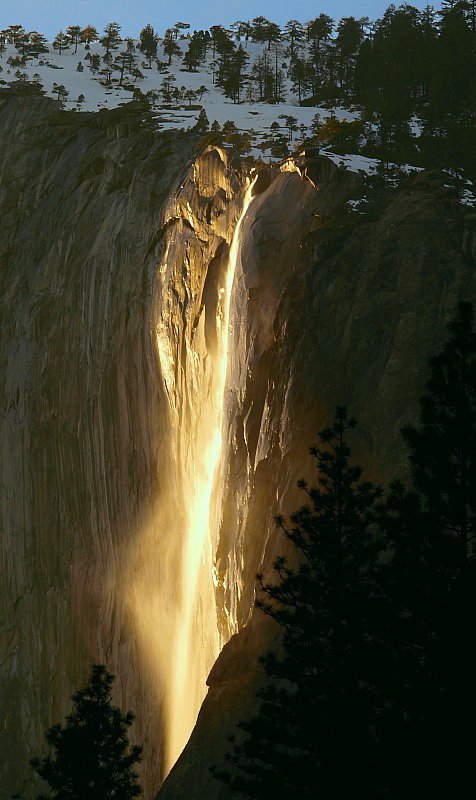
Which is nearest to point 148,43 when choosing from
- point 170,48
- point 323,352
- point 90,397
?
point 170,48

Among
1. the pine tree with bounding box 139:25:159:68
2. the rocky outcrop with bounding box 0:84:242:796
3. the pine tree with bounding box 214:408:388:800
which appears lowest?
the pine tree with bounding box 214:408:388:800

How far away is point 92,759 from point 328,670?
6681mm

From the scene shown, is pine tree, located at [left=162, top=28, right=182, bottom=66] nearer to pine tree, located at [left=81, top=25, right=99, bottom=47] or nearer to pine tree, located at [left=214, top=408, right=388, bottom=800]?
pine tree, located at [left=81, top=25, right=99, bottom=47]

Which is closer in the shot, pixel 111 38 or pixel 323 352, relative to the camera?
pixel 323 352

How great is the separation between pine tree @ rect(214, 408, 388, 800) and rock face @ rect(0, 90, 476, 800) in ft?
7.66

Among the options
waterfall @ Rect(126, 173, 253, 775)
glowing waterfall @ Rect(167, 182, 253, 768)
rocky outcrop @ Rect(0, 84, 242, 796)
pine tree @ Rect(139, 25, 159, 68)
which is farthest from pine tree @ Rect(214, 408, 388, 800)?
pine tree @ Rect(139, 25, 159, 68)

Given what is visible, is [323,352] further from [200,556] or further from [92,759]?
[200,556]

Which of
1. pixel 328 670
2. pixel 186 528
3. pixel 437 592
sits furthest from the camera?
pixel 186 528

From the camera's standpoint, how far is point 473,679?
12.4 metres

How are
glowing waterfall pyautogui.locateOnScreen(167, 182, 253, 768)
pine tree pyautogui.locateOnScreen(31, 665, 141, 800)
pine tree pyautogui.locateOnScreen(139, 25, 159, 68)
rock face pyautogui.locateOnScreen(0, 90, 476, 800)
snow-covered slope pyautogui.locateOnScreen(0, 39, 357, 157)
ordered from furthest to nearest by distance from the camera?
pine tree pyautogui.locateOnScreen(139, 25, 159, 68) → snow-covered slope pyautogui.locateOnScreen(0, 39, 357, 157) → glowing waterfall pyautogui.locateOnScreen(167, 182, 253, 768) → rock face pyautogui.locateOnScreen(0, 90, 476, 800) → pine tree pyautogui.locateOnScreen(31, 665, 141, 800)

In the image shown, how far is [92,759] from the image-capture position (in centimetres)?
1991

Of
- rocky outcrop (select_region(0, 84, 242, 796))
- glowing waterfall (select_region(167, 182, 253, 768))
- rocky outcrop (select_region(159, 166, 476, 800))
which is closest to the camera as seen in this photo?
rocky outcrop (select_region(159, 166, 476, 800))

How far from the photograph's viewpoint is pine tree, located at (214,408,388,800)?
13.9 meters

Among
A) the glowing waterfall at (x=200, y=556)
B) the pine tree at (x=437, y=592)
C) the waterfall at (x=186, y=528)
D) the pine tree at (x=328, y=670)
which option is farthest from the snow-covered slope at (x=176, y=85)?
the pine tree at (x=437, y=592)
